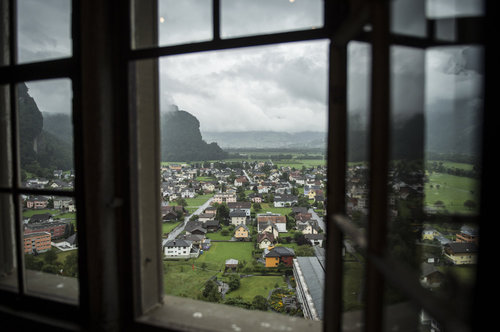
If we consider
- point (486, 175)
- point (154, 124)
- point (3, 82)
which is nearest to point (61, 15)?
point (3, 82)

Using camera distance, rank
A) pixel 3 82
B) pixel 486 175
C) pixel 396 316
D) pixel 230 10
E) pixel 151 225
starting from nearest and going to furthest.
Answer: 1. pixel 486 175
2. pixel 396 316
3. pixel 230 10
4. pixel 151 225
5. pixel 3 82

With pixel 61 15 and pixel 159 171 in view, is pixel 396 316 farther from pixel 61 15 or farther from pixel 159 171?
pixel 61 15

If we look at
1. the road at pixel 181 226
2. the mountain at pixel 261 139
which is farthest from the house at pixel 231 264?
the mountain at pixel 261 139

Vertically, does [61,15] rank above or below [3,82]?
above

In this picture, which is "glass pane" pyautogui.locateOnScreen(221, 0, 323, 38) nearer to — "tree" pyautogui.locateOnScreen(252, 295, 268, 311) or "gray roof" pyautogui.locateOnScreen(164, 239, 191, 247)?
"gray roof" pyautogui.locateOnScreen(164, 239, 191, 247)

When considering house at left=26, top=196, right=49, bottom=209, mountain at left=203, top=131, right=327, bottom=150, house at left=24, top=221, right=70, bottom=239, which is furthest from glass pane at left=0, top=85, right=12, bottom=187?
mountain at left=203, top=131, right=327, bottom=150

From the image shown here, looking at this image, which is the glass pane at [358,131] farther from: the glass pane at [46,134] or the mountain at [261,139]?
the glass pane at [46,134]

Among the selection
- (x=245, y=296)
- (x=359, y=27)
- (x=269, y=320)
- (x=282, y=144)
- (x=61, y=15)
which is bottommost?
(x=245, y=296)
